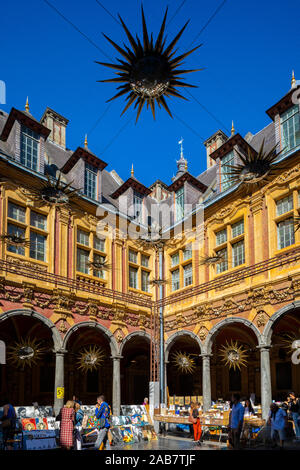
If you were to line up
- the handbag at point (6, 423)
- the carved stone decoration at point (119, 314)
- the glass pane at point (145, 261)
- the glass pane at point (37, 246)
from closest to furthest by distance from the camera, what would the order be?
the handbag at point (6, 423)
the glass pane at point (37, 246)
the carved stone decoration at point (119, 314)
the glass pane at point (145, 261)

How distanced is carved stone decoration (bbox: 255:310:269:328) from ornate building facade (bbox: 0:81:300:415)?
1.8 inches

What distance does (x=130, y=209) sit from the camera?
70.2ft

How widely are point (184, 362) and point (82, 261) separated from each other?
6.41 metres

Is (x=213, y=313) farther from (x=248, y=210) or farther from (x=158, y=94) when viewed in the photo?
(x=158, y=94)

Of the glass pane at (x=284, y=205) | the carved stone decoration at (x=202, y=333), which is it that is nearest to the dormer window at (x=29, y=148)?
the carved stone decoration at (x=202, y=333)

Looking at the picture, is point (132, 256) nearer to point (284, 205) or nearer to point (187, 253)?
point (187, 253)

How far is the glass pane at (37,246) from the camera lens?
16484mm

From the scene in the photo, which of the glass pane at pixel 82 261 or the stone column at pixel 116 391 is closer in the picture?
the stone column at pixel 116 391

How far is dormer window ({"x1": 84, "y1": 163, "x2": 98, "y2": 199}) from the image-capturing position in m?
19.6

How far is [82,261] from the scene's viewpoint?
18375mm

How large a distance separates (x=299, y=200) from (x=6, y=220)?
Result: 393 inches

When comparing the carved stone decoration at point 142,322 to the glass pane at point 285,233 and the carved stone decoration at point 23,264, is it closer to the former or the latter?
the carved stone decoration at point 23,264

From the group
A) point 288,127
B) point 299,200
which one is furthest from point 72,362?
point 288,127

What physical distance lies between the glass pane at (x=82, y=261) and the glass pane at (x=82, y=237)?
1.09 ft
